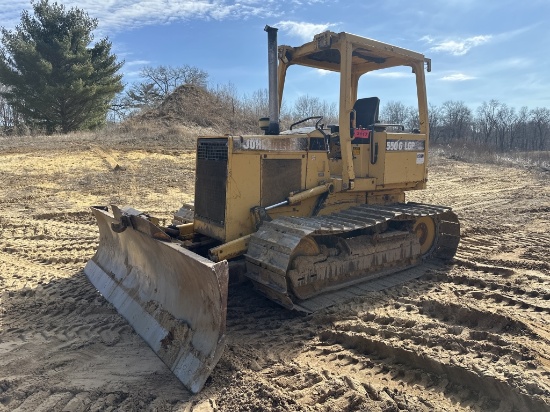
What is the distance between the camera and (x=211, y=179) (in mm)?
4938

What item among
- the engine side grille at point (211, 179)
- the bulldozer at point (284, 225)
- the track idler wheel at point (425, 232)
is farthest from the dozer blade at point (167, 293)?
the track idler wheel at point (425, 232)

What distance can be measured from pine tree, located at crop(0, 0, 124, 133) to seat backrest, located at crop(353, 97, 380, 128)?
763 inches

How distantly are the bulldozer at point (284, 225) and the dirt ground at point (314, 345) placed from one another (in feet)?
0.89

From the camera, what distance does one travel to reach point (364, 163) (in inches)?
227

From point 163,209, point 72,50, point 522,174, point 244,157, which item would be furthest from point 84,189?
point 522,174

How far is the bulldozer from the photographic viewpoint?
153 inches

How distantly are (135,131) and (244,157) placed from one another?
52.3ft

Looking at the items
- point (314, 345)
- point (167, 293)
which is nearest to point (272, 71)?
point (167, 293)

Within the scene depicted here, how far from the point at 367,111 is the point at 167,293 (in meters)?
3.67

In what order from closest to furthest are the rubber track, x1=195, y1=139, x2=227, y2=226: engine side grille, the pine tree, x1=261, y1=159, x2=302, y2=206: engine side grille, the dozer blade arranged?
1. the dozer blade
2. the rubber track
3. x1=195, y1=139, x2=227, y2=226: engine side grille
4. x1=261, y1=159, x2=302, y2=206: engine side grille
5. the pine tree

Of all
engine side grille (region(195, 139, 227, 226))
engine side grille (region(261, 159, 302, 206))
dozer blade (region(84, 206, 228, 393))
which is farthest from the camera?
engine side grille (region(261, 159, 302, 206))

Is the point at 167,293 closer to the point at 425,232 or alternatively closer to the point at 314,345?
the point at 314,345

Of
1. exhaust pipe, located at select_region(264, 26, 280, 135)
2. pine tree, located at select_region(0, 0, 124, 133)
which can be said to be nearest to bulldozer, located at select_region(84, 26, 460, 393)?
exhaust pipe, located at select_region(264, 26, 280, 135)

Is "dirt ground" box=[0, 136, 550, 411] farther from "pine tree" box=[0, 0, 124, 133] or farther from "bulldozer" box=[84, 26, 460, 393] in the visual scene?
"pine tree" box=[0, 0, 124, 133]
